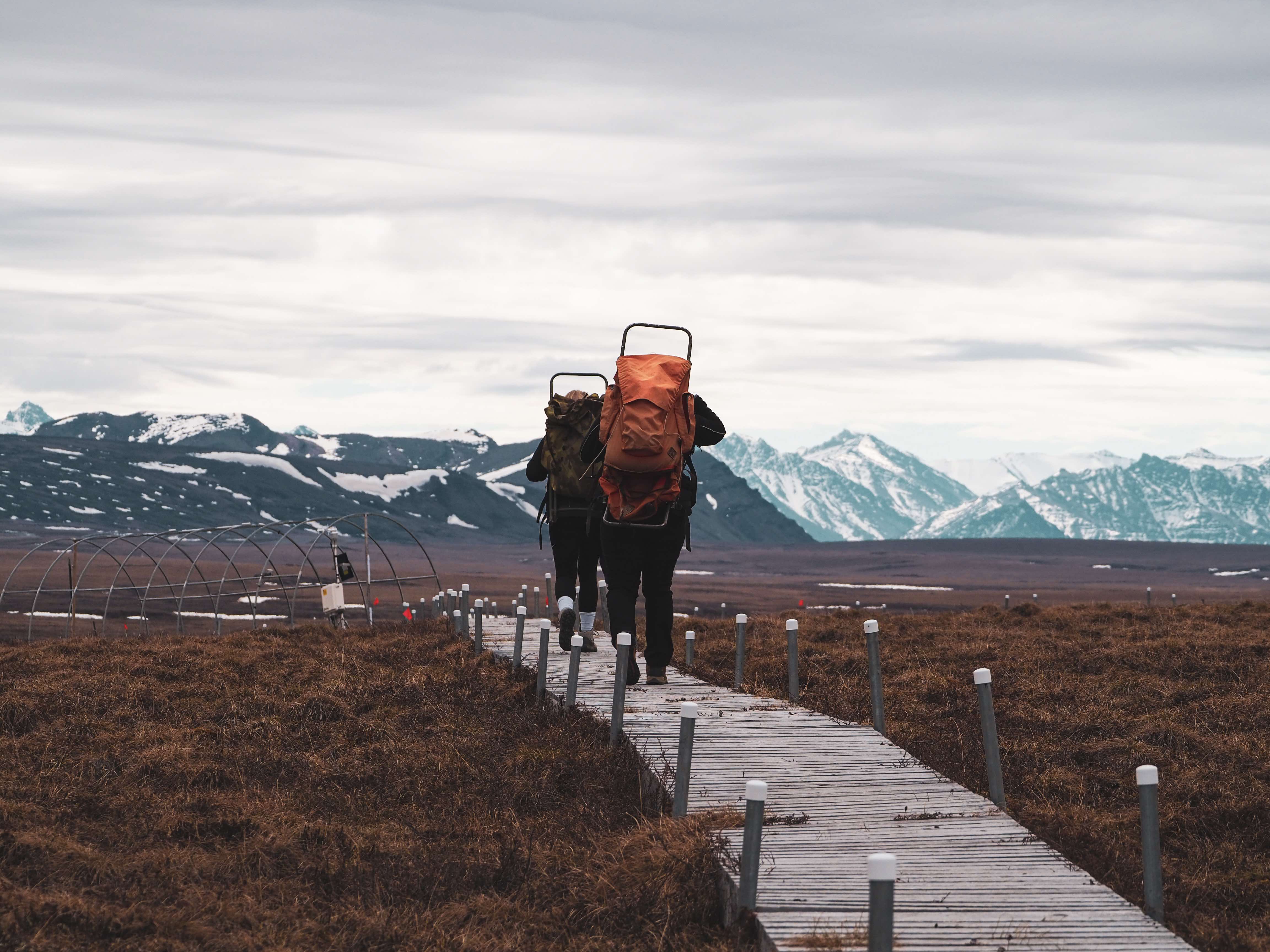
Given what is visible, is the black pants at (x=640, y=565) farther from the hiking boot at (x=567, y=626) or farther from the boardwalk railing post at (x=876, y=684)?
the hiking boot at (x=567, y=626)

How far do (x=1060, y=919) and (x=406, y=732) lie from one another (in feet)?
21.8

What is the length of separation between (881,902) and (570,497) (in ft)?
28.7

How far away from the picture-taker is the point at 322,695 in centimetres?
1330

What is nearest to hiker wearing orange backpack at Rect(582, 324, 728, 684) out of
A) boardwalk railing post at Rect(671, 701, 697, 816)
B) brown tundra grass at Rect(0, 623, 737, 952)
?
brown tundra grass at Rect(0, 623, 737, 952)

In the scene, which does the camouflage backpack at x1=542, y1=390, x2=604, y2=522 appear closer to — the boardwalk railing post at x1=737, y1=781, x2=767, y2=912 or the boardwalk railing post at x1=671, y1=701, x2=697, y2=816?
the boardwalk railing post at x1=671, y1=701, x2=697, y2=816

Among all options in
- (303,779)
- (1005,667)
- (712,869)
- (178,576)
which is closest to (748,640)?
(1005,667)

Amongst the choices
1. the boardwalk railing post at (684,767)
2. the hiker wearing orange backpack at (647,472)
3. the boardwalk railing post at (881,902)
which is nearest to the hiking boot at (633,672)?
the hiker wearing orange backpack at (647,472)

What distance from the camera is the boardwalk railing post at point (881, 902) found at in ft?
17.1

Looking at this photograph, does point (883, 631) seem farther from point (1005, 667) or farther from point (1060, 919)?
point (1060, 919)

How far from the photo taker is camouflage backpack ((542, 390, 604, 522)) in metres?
13.4

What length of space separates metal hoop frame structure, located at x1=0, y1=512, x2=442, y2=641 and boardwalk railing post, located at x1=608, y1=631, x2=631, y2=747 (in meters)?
14.5

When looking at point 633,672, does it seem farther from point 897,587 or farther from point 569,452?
point 897,587

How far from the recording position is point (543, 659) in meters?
12.8

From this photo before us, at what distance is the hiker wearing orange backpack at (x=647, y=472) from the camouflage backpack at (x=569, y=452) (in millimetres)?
1166
